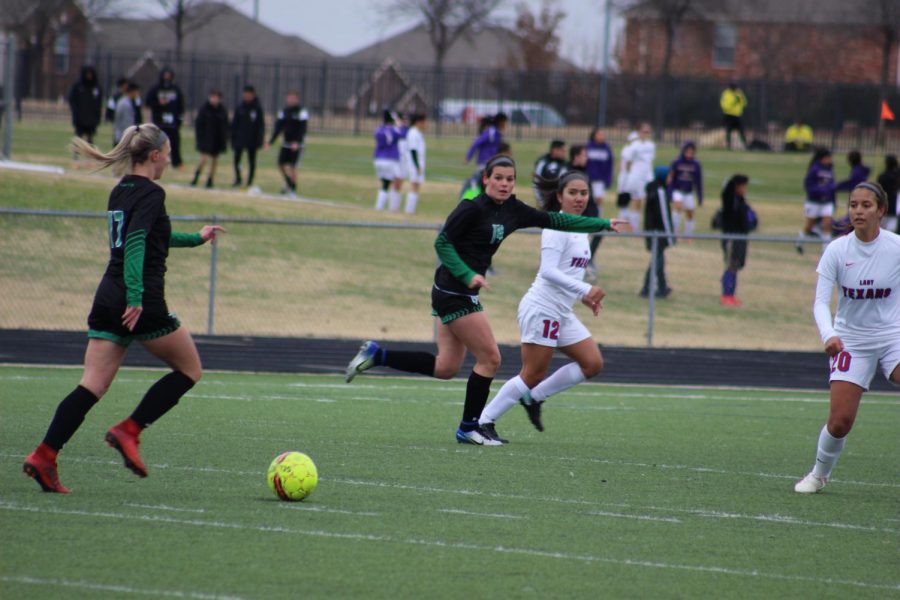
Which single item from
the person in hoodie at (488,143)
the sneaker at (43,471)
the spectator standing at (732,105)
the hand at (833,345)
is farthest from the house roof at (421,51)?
the sneaker at (43,471)

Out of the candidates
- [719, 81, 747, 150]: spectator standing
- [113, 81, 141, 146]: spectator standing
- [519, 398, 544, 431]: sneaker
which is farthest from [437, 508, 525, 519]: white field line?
[719, 81, 747, 150]: spectator standing

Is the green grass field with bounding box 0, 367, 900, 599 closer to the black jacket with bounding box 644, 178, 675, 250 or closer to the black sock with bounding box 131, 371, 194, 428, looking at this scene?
the black sock with bounding box 131, 371, 194, 428

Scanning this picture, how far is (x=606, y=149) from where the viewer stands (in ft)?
82.3

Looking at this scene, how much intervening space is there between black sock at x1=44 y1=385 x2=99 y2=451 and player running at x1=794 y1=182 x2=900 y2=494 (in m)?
4.22

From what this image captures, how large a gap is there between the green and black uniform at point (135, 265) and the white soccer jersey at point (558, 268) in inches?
127

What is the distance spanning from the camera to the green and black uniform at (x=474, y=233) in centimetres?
873

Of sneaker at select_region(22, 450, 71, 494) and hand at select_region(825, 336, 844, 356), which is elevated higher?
hand at select_region(825, 336, 844, 356)

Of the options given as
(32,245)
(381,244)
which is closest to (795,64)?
(381,244)

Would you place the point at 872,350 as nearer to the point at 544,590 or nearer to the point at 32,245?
the point at 544,590

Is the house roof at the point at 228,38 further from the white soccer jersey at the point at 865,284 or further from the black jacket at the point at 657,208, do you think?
the white soccer jersey at the point at 865,284

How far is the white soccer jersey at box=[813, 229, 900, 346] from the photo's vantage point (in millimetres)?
7578

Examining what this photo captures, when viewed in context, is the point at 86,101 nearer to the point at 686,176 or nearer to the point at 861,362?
the point at 686,176

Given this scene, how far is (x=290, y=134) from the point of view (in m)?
25.4

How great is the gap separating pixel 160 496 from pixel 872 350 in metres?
4.23
